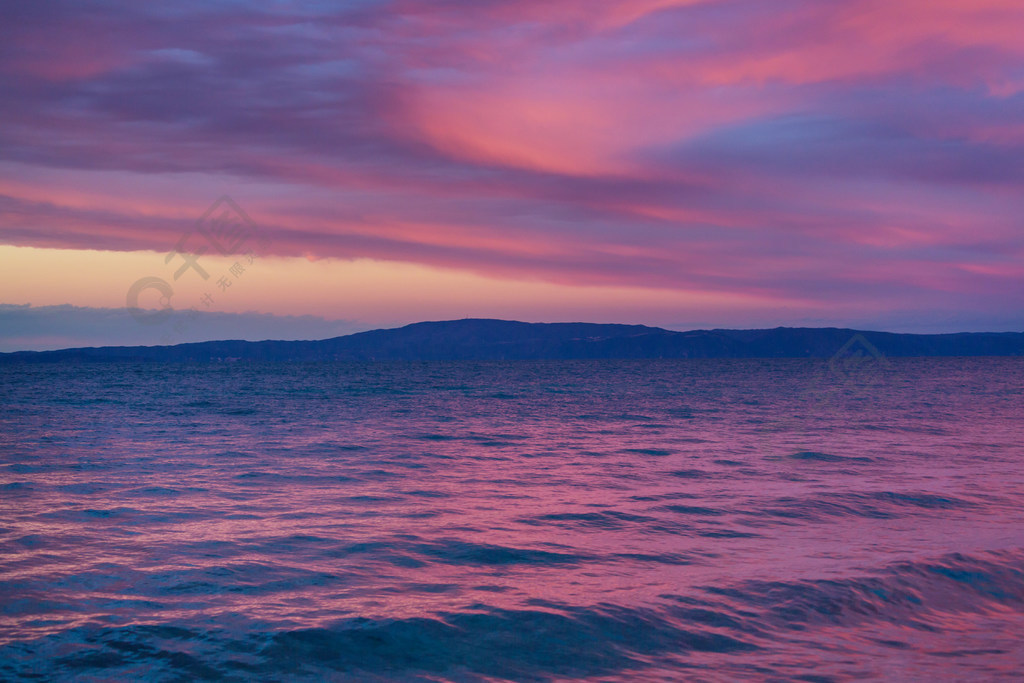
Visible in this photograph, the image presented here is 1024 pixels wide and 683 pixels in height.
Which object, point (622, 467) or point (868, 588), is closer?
point (868, 588)

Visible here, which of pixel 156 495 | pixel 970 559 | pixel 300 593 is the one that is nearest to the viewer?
pixel 300 593

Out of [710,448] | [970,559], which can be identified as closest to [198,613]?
[970,559]

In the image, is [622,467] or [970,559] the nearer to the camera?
[970,559]

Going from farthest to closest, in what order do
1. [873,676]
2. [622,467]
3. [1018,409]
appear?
[1018,409], [622,467], [873,676]

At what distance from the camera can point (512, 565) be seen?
36.3ft

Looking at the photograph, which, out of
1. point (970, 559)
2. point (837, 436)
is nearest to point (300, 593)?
point (970, 559)

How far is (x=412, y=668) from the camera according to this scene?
303 inches

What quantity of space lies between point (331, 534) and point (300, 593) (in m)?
3.25

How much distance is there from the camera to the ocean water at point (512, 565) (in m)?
7.84

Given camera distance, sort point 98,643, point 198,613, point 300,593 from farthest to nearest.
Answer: point 300,593 < point 198,613 < point 98,643

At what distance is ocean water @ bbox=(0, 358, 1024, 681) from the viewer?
309 inches

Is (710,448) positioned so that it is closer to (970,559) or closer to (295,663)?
(970,559)

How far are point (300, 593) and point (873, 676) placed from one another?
681 centimetres

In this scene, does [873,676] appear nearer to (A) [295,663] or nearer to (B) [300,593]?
(A) [295,663]
